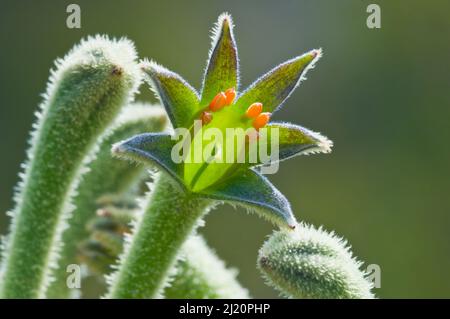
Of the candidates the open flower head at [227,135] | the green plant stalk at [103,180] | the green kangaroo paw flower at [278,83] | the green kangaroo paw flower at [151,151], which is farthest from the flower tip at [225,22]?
the green plant stalk at [103,180]

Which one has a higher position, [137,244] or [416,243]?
[416,243]

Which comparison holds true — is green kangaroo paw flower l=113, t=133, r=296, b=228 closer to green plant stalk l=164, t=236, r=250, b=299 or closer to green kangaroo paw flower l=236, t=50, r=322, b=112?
green kangaroo paw flower l=236, t=50, r=322, b=112

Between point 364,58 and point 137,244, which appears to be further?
point 364,58

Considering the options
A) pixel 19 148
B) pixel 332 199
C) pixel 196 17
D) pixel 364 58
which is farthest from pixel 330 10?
pixel 19 148

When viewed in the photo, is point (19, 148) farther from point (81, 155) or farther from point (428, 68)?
point (81, 155)

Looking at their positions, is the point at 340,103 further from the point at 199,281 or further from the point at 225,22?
the point at 225,22

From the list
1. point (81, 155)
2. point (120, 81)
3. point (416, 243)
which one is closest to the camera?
point (120, 81)
